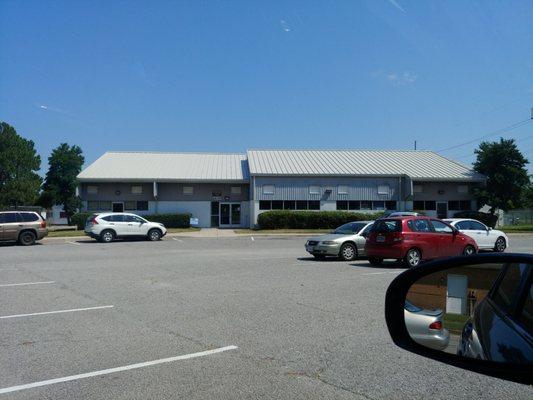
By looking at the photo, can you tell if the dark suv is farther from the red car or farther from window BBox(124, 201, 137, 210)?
the red car

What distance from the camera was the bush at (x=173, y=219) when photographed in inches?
1646

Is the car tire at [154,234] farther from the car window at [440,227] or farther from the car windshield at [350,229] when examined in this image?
the car window at [440,227]

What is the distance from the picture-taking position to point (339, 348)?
6.25m

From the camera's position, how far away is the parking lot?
4875 mm

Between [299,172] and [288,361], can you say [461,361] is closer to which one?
[288,361]

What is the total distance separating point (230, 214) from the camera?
45500mm

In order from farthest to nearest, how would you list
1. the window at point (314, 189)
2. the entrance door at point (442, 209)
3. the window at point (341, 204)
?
the entrance door at point (442, 209), the window at point (341, 204), the window at point (314, 189)

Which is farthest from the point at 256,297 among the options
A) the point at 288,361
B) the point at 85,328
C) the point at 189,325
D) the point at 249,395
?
the point at 249,395

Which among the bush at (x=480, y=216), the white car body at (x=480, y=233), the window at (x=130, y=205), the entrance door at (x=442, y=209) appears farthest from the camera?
the entrance door at (x=442, y=209)

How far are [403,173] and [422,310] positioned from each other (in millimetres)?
44409

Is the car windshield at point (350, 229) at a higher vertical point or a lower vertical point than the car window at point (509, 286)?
lower

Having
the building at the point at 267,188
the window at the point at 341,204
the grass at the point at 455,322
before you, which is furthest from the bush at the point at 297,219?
the grass at the point at 455,322

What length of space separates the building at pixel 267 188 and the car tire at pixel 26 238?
16376 millimetres

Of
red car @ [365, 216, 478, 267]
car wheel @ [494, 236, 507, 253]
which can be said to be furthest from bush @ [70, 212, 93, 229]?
car wheel @ [494, 236, 507, 253]
